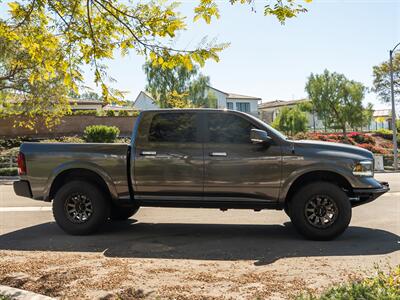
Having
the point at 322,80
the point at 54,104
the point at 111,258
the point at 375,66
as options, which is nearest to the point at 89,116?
the point at 54,104

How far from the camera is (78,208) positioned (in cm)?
694

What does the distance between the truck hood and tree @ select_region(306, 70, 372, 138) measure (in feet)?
150

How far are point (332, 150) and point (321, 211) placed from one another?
3.08 feet

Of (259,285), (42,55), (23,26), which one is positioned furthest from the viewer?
(23,26)

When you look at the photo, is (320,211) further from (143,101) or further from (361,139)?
(143,101)

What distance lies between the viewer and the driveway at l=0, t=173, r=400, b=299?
4359mm

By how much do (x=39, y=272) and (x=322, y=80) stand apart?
168 ft

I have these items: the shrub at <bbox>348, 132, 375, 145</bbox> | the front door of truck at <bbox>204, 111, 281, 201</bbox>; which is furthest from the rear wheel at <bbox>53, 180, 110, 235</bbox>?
the shrub at <bbox>348, 132, 375, 145</bbox>

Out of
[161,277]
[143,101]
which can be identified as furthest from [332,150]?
[143,101]

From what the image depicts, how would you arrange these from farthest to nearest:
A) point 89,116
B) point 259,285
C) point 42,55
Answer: point 89,116 → point 42,55 → point 259,285

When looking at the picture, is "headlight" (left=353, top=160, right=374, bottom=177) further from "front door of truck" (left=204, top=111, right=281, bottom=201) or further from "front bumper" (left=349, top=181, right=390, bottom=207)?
"front door of truck" (left=204, top=111, right=281, bottom=201)

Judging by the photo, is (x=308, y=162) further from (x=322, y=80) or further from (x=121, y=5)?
(x=322, y=80)

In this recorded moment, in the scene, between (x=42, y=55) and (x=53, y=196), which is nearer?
(x=42, y=55)

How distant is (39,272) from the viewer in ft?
16.2
